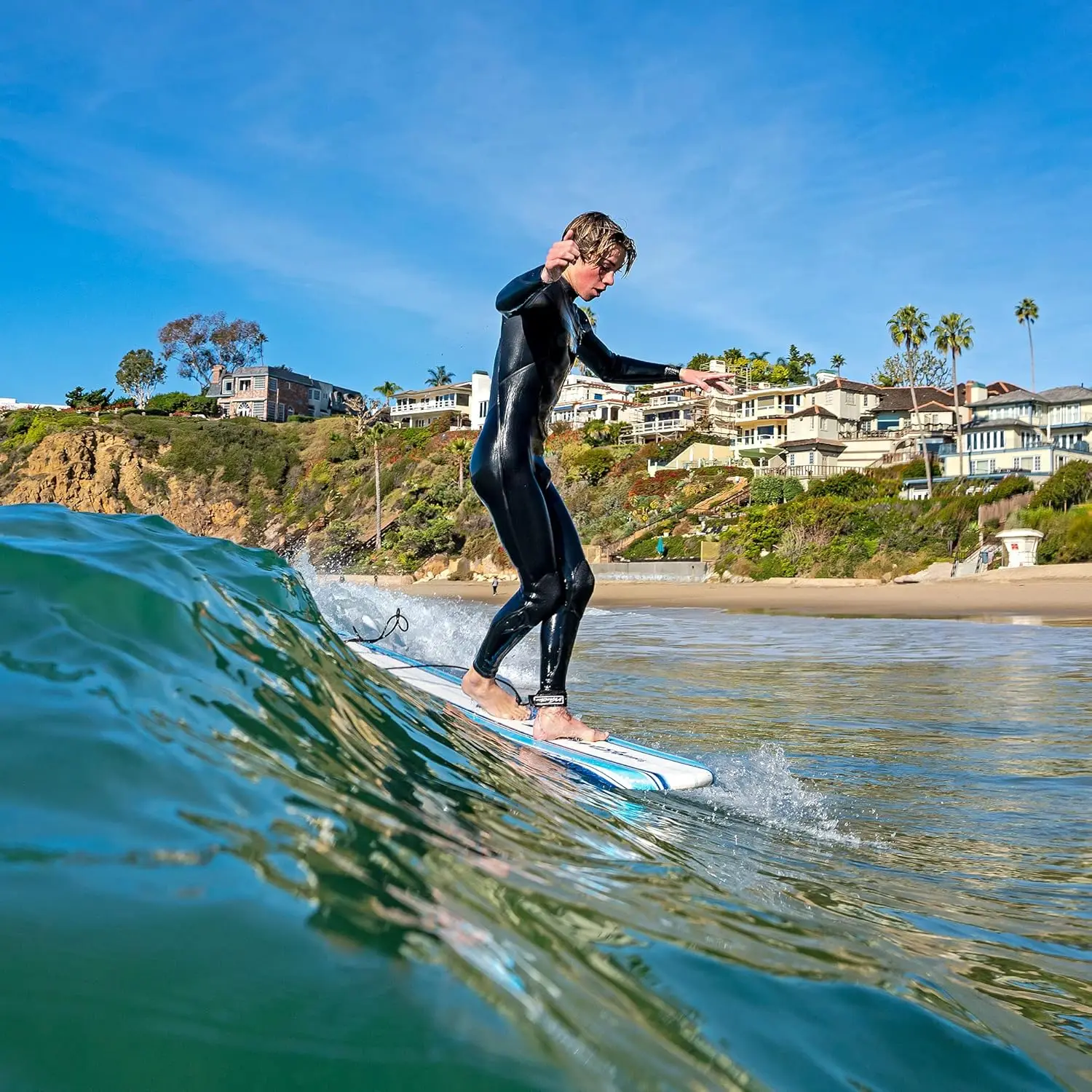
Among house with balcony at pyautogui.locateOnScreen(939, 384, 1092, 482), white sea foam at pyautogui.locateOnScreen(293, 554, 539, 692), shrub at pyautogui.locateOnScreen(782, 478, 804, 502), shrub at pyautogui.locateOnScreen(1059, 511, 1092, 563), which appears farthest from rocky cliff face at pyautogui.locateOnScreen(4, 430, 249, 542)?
white sea foam at pyautogui.locateOnScreen(293, 554, 539, 692)

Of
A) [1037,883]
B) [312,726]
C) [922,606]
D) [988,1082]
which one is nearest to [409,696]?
[312,726]

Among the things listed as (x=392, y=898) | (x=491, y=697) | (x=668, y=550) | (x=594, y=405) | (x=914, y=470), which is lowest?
(x=491, y=697)

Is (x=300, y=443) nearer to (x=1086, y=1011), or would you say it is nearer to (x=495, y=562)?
(x=495, y=562)

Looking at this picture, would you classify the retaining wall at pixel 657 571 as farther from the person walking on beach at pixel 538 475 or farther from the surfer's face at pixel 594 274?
the surfer's face at pixel 594 274

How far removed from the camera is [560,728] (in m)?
3.87

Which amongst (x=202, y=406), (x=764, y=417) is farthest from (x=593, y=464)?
(x=202, y=406)

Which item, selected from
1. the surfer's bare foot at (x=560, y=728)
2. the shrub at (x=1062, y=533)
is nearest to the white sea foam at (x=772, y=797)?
the surfer's bare foot at (x=560, y=728)

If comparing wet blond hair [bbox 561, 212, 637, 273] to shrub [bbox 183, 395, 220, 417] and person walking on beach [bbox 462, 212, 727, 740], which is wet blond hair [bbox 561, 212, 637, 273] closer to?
person walking on beach [bbox 462, 212, 727, 740]

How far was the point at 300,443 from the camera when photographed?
79.6 meters

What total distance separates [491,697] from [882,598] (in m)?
22.1

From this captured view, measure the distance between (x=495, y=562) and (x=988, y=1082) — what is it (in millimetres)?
46614

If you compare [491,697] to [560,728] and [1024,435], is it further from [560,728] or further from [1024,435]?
[1024,435]

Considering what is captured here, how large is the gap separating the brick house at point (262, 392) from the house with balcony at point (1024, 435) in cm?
6803

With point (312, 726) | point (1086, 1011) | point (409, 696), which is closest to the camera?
point (1086, 1011)
